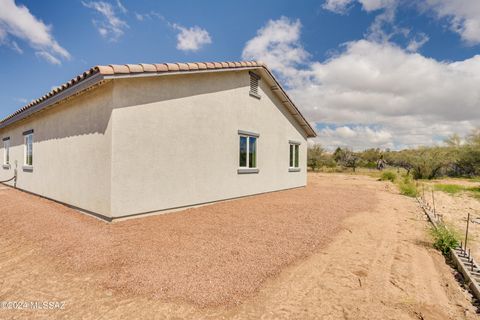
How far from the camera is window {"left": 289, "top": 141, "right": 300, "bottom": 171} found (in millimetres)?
14222

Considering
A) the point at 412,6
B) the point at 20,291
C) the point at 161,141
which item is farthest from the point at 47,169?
the point at 412,6

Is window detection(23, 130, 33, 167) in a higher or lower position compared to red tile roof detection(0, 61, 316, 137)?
lower

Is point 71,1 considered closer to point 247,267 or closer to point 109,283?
point 109,283

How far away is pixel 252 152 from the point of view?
430 inches

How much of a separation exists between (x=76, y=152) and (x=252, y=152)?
21.4ft

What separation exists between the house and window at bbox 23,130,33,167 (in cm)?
8

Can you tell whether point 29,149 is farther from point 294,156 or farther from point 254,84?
point 294,156

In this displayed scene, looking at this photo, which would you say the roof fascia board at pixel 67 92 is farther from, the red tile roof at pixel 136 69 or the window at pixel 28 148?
the window at pixel 28 148

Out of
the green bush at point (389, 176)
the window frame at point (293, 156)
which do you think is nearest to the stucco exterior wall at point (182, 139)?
the window frame at point (293, 156)

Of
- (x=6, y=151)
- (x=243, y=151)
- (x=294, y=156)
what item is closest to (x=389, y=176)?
(x=294, y=156)

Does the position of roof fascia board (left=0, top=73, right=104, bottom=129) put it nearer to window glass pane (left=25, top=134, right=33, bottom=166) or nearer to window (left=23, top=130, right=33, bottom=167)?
window (left=23, top=130, right=33, bottom=167)

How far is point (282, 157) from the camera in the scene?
13.1m

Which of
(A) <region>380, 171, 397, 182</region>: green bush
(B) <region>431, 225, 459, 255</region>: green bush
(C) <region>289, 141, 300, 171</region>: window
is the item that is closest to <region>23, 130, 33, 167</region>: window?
(C) <region>289, 141, 300, 171</region>: window

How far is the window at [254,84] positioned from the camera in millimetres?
10844
